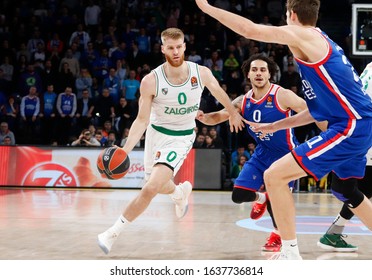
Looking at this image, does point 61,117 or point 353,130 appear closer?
point 353,130

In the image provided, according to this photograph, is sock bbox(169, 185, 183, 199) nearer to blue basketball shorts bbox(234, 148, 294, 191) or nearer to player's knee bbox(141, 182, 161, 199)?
blue basketball shorts bbox(234, 148, 294, 191)

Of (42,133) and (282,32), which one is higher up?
(282,32)

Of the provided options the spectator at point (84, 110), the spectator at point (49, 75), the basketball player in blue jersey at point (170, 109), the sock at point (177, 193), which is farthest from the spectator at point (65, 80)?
the basketball player in blue jersey at point (170, 109)

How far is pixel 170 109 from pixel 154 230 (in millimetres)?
1832

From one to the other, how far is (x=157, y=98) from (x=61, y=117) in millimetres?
10418

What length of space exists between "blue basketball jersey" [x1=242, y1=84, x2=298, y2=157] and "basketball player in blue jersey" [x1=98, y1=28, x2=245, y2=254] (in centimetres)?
27

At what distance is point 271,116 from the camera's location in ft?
22.0

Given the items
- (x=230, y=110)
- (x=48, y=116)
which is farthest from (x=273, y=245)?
(x=48, y=116)
